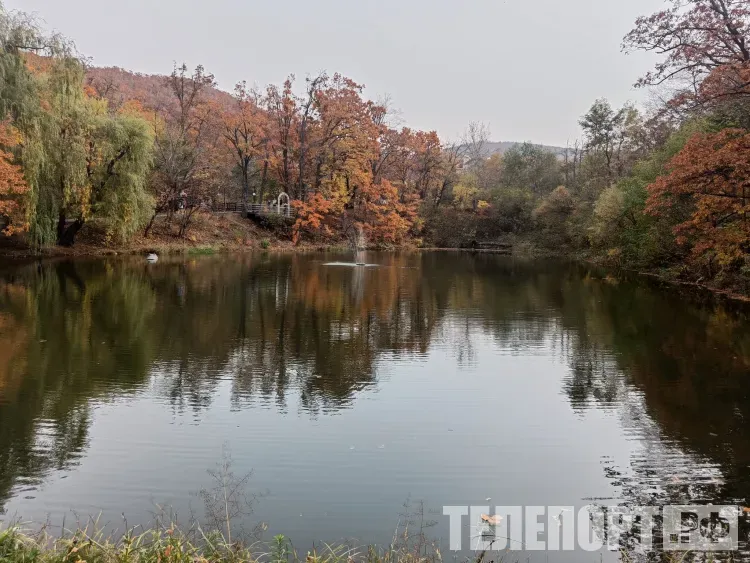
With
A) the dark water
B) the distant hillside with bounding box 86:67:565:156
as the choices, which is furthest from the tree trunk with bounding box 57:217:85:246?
the distant hillside with bounding box 86:67:565:156

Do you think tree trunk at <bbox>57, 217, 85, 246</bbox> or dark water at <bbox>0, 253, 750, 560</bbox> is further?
tree trunk at <bbox>57, 217, 85, 246</bbox>

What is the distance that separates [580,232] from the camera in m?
43.1

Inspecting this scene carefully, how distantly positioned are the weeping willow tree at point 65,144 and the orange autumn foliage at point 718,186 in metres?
22.1

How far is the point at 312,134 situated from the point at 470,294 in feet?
96.1

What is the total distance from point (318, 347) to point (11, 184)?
59.4ft

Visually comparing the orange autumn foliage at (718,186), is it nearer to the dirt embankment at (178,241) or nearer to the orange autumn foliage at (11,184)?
the orange autumn foliage at (11,184)

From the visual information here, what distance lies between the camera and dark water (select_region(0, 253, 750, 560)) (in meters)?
5.16

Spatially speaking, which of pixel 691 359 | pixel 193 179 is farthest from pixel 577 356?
pixel 193 179

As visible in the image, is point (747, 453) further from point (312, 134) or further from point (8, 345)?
point (312, 134)

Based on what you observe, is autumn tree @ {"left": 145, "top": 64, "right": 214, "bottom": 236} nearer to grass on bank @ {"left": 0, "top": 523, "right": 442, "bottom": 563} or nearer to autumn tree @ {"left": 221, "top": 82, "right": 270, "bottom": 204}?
autumn tree @ {"left": 221, "top": 82, "right": 270, "bottom": 204}

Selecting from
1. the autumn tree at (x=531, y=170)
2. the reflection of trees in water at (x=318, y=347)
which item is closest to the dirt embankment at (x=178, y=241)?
the reflection of trees in water at (x=318, y=347)

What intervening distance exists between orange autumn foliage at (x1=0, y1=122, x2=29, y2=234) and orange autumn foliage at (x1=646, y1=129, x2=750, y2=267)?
22.4 meters

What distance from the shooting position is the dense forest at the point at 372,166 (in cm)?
1758

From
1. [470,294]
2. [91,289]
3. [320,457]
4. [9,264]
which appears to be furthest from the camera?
[9,264]
